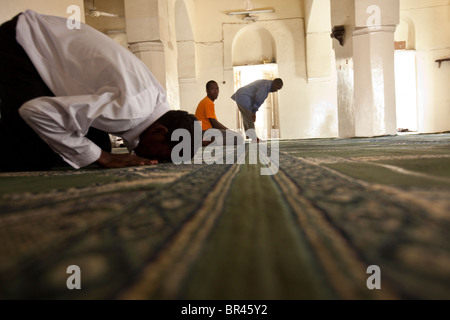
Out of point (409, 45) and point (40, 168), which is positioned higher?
point (409, 45)

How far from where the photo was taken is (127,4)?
5.70 m

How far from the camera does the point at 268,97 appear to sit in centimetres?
1092

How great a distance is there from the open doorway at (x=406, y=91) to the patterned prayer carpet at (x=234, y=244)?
9665 mm

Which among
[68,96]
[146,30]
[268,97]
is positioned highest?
[146,30]

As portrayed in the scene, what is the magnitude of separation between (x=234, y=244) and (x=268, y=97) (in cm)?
Answer: 1073

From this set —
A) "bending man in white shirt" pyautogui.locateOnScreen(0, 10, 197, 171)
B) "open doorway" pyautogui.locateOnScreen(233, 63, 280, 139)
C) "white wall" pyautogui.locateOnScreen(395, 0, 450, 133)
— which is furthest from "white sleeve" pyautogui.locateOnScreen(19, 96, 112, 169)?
"white wall" pyautogui.locateOnScreen(395, 0, 450, 133)


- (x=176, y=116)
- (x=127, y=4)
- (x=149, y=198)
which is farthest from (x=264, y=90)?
(x=149, y=198)

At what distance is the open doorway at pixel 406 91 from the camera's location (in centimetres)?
917

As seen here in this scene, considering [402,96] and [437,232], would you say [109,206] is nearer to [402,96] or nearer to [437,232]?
[437,232]

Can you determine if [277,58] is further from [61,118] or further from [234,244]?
[234,244]

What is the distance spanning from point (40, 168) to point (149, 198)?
1.45 m

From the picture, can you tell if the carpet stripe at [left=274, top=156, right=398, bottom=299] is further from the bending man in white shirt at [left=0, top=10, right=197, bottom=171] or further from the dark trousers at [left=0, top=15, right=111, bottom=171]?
the dark trousers at [left=0, top=15, right=111, bottom=171]

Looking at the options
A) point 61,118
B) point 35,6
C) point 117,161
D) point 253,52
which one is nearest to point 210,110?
point 35,6

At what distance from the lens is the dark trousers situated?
1.73 metres
